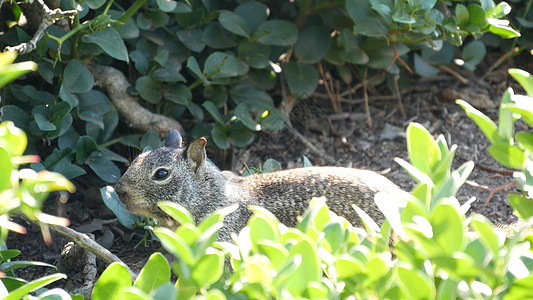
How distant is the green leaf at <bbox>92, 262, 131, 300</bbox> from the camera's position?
76.8 inches

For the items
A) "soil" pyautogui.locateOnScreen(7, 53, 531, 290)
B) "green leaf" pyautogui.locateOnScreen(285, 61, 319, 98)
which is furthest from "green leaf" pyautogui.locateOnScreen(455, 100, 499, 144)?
"green leaf" pyautogui.locateOnScreen(285, 61, 319, 98)

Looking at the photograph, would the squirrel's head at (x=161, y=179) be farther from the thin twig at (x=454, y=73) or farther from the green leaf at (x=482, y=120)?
the thin twig at (x=454, y=73)

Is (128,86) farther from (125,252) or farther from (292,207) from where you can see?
(292,207)

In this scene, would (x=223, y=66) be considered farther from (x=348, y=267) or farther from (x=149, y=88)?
(x=348, y=267)

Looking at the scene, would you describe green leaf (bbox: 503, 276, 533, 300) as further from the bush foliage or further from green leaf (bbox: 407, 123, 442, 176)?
the bush foliage

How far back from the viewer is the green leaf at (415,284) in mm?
1688

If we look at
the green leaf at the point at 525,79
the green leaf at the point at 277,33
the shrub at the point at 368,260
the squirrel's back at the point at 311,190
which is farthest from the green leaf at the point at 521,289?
the green leaf at the point at 277,33

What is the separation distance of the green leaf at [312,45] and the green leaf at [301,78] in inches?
2.7

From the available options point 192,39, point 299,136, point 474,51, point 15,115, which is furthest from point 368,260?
point 474,51

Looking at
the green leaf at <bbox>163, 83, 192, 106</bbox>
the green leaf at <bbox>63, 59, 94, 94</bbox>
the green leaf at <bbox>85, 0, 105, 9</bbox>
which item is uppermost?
the green leaf at <bbox>85, 0, 105, 9</bbox>

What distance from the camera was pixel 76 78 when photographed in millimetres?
4152

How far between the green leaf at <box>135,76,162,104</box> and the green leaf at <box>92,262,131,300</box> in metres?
2.72

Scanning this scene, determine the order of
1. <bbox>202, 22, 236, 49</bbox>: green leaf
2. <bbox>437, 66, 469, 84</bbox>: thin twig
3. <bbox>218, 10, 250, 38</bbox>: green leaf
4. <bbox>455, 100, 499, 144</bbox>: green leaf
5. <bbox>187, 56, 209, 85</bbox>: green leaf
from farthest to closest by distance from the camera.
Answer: <bbox>437, 66, 469, 84</bbox>: thin twig → <bbox>202, 22, 236, 49</bbox>: green leaf → <bbox>218, 10, 250, 38</bbox>: green leaf → <bbox>187, 56, 209, 85</bbox>: green leaf → <bbox>455, 100, 499, 144</bbox>: green leaf

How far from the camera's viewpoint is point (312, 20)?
17.3 feet
